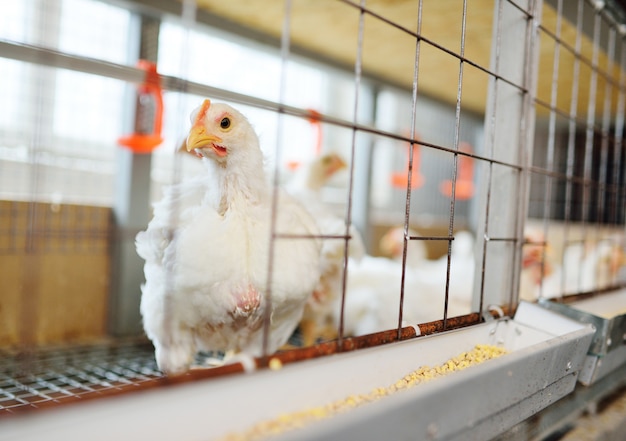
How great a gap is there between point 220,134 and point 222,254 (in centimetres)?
36

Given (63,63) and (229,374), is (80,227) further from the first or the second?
(229,374)

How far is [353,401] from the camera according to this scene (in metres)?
0.92

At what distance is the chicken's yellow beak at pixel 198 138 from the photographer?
141 centimetres

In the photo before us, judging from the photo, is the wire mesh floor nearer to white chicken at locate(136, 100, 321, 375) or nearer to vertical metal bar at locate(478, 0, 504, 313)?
white chicken at locate(136, 100, 321, 375)

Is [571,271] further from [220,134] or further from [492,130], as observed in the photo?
[220,134]

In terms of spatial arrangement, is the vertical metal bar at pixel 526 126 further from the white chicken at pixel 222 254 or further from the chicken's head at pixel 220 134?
the chicken's head at pixel 220 134

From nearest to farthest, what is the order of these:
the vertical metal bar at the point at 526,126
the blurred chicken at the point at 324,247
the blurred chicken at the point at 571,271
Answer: the vertical metal bar at the point at 526,126 < the blurred chicken at the point at 324,247 < the blurred chicken at the point at 571,271

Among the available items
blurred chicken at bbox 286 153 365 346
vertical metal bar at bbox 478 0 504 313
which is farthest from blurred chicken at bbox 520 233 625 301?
vertical metal bar at bbox 478 0 504 313

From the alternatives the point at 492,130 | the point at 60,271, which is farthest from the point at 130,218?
the point at 492,130

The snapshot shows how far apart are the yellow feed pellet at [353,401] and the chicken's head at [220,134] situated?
83 cm

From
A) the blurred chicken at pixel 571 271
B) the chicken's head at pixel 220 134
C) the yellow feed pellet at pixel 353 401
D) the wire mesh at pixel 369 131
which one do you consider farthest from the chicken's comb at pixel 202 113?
the blurred chicken at pixel 571 271

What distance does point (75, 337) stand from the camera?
2.54 meters

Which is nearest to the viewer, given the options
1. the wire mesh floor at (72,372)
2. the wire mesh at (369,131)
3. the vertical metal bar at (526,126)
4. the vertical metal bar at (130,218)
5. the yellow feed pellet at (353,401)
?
the yellow feed pellet at (353,401)

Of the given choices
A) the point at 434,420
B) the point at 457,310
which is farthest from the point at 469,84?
the point at 434,420
